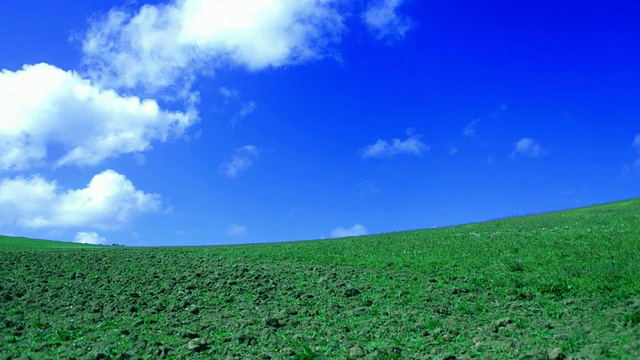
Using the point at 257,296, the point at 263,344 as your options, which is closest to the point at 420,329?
the point at 263,344

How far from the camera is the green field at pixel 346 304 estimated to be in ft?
35.2

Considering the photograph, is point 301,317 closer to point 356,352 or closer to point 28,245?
point 356,352

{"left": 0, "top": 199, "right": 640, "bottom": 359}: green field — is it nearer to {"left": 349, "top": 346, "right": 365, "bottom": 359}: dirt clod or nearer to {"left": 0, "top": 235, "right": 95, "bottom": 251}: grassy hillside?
{"left": 349, "top": 346, "right": 365, "bottom": 359}: dirt clod

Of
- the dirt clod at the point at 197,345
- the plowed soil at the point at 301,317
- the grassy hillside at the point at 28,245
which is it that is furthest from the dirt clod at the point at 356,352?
the grassy hillside at the point at 28,245

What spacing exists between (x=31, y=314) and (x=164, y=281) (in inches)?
165

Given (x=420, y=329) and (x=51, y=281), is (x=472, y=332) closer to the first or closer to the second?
(x=420, y=329)

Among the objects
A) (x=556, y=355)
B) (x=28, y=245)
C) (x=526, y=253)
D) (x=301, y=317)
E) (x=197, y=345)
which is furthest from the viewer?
(x=28, y=245)

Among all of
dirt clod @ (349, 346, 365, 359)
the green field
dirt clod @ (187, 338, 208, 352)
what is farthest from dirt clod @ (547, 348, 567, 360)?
dirt clod @ (187, 338, 208, 352)

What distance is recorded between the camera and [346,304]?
1391cm

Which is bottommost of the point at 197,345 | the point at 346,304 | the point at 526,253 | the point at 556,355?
the point at 556,355

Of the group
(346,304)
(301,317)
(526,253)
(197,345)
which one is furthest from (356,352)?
(526,253)

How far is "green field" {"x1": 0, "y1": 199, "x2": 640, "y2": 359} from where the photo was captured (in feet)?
35.2

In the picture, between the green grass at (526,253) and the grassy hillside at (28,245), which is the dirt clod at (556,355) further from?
the grassy hillside at (28,245)

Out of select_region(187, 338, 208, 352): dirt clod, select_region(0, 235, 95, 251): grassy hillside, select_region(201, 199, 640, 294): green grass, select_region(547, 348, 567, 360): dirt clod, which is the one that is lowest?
select_region(547, 348, 567, 360): dirt clod
